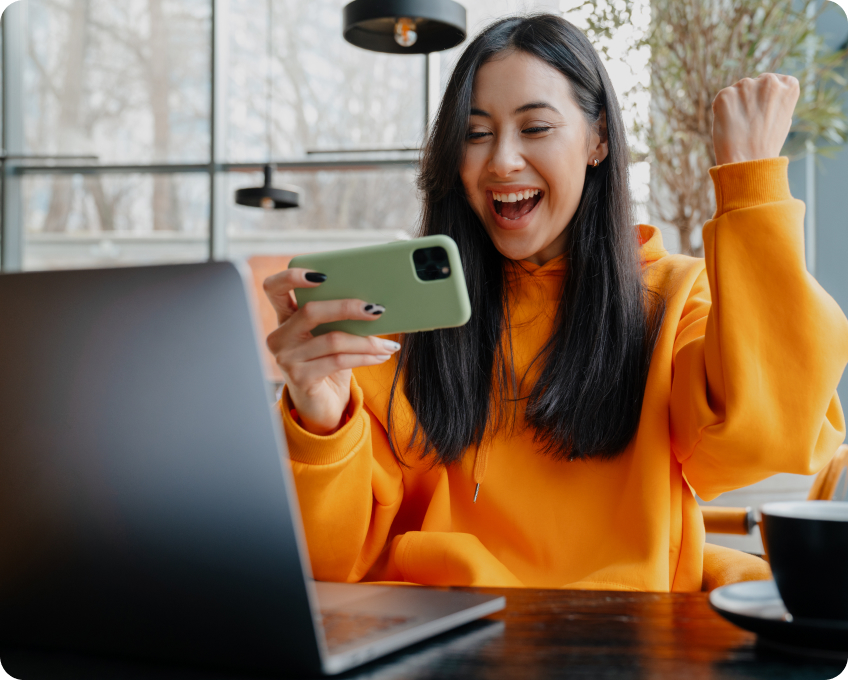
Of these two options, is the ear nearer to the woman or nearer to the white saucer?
the woman

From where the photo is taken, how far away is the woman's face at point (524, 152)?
3.84ft

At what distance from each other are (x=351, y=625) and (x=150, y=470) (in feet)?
0.65

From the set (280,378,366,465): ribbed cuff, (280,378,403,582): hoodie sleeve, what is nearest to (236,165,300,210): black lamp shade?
(280,378,403,582): hoodie sleeve

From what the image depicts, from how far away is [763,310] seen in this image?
94cm

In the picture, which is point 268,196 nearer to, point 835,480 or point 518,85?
point 518,85

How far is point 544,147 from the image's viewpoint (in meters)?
1.17

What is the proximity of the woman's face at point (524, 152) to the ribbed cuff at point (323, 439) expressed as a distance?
0.42 meters

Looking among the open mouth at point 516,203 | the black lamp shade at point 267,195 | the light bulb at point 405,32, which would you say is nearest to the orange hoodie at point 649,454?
the open mouth at point 516,203

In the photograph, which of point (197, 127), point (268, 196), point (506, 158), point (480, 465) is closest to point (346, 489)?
point (480, 465)

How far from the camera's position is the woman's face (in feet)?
3.84

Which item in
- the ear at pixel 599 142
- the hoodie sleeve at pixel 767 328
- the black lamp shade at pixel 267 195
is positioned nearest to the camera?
the hoodie sleeve at pixel 767 328

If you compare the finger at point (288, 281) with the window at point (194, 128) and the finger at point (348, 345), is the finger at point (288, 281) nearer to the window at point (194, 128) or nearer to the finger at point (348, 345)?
the finger at point (348, 345)

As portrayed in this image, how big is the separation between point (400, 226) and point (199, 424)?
4939 mm

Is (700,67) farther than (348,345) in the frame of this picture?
Yes
